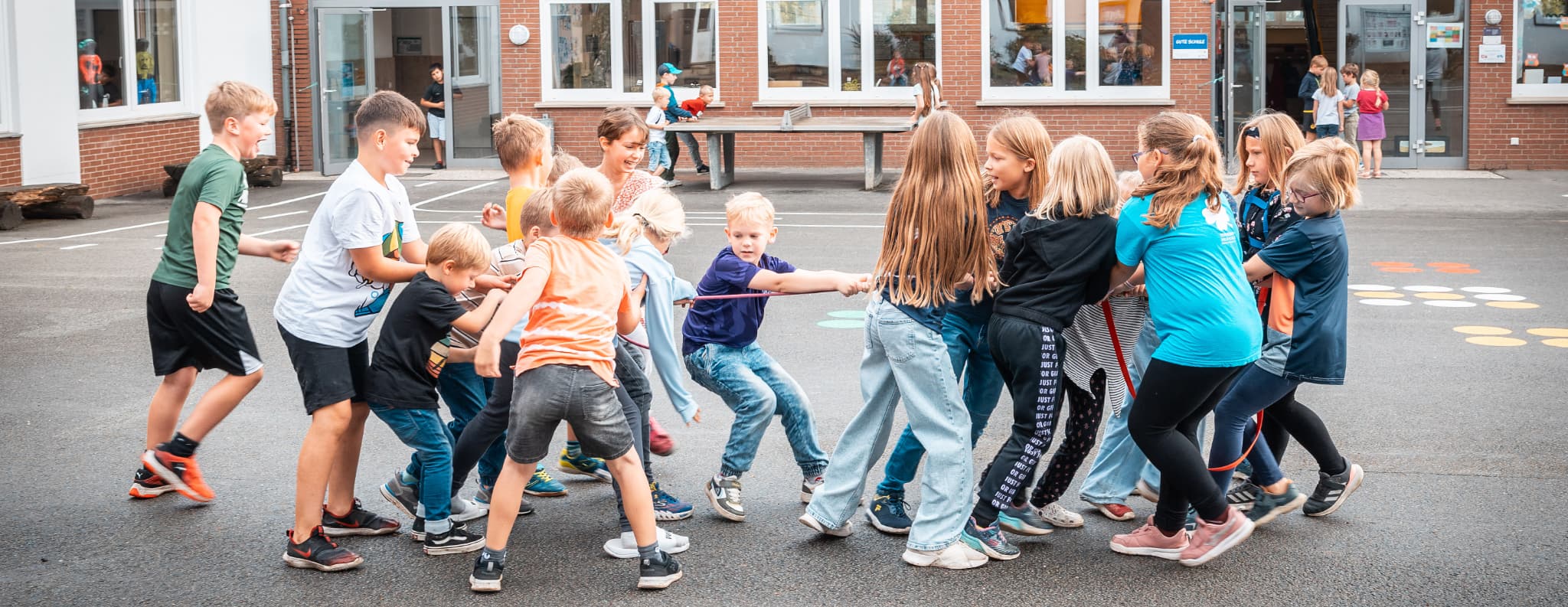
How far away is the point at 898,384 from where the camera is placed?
15.8 feet

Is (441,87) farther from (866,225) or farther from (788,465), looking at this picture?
(788,465)

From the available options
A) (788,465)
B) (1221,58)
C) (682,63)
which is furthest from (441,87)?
(788,465)

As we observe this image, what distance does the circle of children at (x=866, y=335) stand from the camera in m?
4.58

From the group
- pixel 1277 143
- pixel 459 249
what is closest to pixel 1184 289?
pixel 1277 143

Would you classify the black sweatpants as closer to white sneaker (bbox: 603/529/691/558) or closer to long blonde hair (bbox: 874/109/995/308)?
long blonde hair (bbox: 874/109/995/308)

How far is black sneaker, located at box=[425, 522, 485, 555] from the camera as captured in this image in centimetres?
494

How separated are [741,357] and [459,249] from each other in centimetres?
113

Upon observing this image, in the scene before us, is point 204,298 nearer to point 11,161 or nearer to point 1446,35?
point 11,161

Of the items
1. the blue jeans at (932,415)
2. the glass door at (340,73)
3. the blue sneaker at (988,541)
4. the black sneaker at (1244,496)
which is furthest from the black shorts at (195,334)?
the glass door at (340,73)

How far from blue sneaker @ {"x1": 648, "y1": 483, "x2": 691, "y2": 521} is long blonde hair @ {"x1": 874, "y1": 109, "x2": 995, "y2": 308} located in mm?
1211

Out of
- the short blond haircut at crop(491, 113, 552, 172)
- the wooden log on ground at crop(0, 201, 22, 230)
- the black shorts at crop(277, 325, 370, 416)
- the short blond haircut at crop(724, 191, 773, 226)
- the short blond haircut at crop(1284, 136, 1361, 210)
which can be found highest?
the short blond haircut at crop(491, 113, 552, 172)

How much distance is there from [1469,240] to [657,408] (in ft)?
30.5

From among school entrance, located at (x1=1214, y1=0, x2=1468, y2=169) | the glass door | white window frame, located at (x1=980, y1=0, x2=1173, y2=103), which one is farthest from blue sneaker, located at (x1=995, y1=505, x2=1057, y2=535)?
the glass door

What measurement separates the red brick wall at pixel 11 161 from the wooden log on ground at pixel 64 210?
1034 mm
